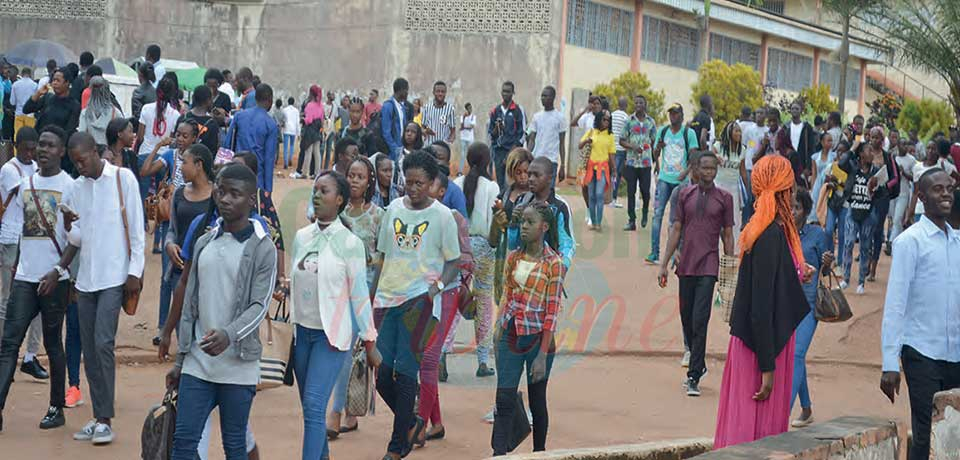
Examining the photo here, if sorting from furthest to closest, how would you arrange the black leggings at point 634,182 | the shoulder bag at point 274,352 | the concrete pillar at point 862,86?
the concrete pillar at point 862,86 → the black leggings at point 634,182 → the shoulder bag at point 274,352

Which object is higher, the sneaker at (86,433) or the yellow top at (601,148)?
the yellow top at (601,148)

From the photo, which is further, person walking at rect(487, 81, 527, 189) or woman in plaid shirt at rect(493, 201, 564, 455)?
person walking at rect(487, 81, 527, 189)

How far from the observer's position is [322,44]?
29.8 metres

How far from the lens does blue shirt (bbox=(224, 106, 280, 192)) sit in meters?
12.9

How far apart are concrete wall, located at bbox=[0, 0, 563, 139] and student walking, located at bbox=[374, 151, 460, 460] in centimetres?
2013

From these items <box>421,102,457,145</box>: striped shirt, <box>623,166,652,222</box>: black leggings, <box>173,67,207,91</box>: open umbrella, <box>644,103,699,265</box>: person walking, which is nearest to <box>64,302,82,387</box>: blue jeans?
<box>644,103,699,265</box>: person walking

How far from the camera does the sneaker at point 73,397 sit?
29.1ft

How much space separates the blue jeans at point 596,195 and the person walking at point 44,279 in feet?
31.6

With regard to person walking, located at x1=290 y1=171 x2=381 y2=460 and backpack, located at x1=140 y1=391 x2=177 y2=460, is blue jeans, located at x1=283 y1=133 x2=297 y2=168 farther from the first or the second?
backpack, located at x1=140 y1=391 x2=177 y2=460

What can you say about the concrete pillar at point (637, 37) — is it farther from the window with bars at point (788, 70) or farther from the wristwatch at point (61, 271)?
the wristwatch at point (61, 271)

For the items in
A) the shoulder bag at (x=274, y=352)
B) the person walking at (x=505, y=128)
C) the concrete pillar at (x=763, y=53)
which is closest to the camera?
the shoulder bag at (x=274, y=352)

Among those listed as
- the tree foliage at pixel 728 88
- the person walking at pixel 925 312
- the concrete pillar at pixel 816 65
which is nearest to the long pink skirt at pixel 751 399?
the person walking at pixel 925 312

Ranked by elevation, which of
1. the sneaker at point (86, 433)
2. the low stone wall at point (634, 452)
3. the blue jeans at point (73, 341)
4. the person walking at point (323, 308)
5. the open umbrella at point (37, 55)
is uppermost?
the open umbrella at point (37, 55)

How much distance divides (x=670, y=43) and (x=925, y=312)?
26384 millimetres
